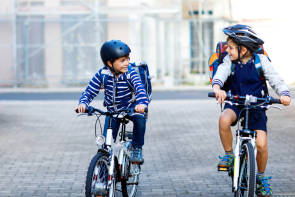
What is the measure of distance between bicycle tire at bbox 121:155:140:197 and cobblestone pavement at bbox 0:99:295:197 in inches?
10.1

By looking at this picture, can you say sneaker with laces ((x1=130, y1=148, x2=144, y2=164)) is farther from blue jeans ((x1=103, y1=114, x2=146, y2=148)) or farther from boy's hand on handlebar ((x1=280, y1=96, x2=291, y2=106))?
boy's hand on handlebar ((x1=280, y1=96, x2=291, y2=106))

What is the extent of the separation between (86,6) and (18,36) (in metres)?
2.95

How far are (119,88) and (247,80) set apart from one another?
1118mm

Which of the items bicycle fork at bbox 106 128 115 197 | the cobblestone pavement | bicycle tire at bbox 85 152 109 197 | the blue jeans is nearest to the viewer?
bicycle tire at bbox 85 152 109 197

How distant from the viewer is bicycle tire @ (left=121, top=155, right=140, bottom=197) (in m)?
5.97

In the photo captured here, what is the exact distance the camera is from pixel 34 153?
9.43 metres

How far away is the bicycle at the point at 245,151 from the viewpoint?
532 centimetres

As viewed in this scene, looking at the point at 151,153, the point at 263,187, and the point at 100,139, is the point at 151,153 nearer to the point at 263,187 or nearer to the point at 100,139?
the point at 263,187

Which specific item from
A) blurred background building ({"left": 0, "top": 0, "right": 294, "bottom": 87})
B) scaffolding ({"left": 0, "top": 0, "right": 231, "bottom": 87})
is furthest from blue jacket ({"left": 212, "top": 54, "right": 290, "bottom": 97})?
scaffolding ({"left": 0, "top": 0, "right": 231, "bottom": 87})

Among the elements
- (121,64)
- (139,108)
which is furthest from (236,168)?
(121,64)

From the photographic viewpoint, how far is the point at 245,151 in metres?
5.49

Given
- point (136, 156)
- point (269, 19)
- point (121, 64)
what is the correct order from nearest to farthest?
point (121, 64) < point (136, 156) < point (269, 19)

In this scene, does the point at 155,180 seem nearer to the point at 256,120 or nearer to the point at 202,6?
the point at 256,120

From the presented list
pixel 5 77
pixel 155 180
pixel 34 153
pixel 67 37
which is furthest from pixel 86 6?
pixel 155 180
